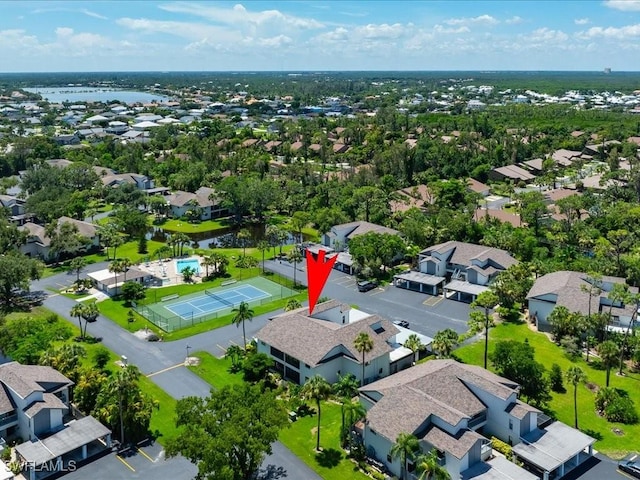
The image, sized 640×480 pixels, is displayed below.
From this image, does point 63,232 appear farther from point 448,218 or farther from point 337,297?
point 448,218

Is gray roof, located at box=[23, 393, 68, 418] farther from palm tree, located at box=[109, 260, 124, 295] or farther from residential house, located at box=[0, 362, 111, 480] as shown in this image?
palm tree, located at box=[109, 260, 124, 295]

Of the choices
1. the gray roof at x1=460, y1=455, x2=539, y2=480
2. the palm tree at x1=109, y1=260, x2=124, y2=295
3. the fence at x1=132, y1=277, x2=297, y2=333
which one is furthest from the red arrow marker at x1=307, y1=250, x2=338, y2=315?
the gray roof at x1=460, y1=455, x2=539, y2=480

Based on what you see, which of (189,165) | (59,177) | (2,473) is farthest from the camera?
(189,165)

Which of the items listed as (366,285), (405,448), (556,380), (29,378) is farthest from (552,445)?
(29,378)

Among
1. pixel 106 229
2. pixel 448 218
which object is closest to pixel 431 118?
pixel 448 218

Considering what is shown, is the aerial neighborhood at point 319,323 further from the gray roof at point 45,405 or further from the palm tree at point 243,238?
the palm tree at point 243,238

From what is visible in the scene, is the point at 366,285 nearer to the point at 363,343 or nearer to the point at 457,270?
the point at 457,270

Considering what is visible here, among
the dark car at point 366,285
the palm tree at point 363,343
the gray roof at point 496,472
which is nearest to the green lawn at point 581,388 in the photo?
the gray roof at point 496,472
